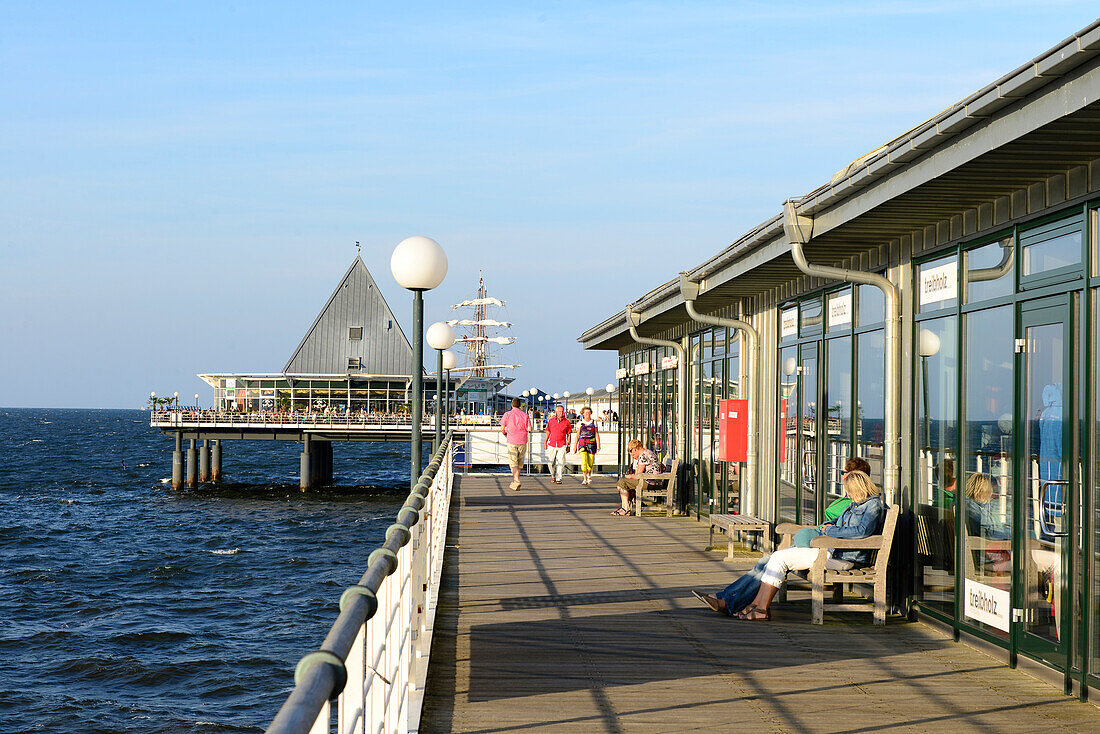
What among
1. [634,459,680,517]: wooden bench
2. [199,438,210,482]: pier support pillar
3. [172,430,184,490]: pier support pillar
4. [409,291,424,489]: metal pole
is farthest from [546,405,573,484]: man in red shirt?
[199,438,210,482]: pier support pillar

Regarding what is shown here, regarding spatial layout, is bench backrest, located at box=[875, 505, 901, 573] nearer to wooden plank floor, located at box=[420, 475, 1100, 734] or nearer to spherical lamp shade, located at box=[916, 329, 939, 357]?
wooden plank floor, located at box=[420, 475, 1100, 734]

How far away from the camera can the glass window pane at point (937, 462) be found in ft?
24.0

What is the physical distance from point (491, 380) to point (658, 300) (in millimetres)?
95558

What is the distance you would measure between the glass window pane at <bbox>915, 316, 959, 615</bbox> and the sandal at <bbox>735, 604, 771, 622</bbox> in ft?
3.48

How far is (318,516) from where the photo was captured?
3994cm

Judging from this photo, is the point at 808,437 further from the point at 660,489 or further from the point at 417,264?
the point at 660,489

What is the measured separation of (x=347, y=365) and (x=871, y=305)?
285 ft

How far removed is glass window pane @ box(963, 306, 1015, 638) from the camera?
6516 millimetres

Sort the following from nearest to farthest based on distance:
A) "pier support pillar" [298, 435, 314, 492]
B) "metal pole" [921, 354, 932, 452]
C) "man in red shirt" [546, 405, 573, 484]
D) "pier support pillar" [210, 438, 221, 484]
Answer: "metal pole" [921, 354, 932, 452] < "man in red shirt" [546, 405, 573, 484] < "pier support pillar" [298, 435, 314, 492] < "pier support pillar" [210, 438, 221, 484]

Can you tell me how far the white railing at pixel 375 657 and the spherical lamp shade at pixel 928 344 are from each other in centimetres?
341

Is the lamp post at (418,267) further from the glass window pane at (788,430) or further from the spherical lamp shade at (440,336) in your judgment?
the spherical lamp shade at (440,336)

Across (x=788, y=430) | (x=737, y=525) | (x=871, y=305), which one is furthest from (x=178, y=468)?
(x=871, y=305)

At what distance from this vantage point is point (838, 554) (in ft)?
26.5

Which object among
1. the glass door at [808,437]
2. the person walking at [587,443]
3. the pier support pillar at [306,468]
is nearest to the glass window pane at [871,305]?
the glass door at [808,437]
